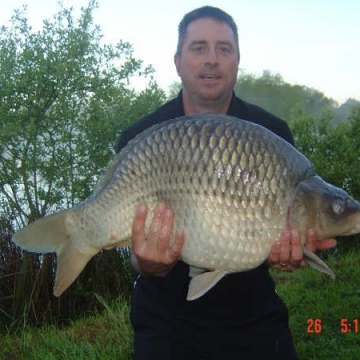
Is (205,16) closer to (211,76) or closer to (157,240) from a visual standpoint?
(211,76)

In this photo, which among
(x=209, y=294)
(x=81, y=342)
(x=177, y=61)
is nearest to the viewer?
(x=209, y=294)

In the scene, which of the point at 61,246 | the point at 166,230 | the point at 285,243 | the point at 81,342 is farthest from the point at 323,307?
the point at 61,246

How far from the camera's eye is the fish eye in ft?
5.26

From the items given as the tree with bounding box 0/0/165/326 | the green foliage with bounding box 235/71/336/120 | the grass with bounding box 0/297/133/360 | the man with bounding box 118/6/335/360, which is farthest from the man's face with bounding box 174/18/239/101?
the green foliage with bounding box 235/71/336/120

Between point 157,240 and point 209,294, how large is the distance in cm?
39

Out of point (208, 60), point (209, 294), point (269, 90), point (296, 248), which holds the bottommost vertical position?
point (209, 294)

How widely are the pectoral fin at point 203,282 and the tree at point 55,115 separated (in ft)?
8.02

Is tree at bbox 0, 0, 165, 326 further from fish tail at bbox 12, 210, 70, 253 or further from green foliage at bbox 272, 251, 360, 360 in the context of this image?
fish tail at bbox 12, 210, 70, 253

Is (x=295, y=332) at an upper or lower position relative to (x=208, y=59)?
lower

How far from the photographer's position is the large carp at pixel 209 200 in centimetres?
153

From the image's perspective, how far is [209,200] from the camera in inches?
60.1

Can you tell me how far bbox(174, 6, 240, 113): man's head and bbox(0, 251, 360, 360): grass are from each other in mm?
1160

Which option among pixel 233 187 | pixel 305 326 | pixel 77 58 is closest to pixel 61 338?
pixel 305 326
